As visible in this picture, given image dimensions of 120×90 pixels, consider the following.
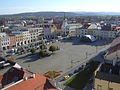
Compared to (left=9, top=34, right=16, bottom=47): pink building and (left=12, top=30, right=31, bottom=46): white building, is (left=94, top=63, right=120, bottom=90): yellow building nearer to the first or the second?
(left=9, top=34, right=16, bottom=47): pink building

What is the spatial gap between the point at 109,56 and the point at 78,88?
7.68 m

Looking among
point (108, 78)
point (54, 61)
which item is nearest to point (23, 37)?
point (54, 61)

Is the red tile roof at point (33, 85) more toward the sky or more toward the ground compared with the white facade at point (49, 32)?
more toward the sky

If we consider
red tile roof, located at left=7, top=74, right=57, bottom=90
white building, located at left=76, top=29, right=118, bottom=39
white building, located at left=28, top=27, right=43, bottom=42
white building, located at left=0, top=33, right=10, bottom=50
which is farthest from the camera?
white building, located at left=28, top=27, right=43, bottom=42

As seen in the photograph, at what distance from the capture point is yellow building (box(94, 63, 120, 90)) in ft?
74.4

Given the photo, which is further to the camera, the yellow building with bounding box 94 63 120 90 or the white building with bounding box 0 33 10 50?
the white building with bounding box 0 33 10 50

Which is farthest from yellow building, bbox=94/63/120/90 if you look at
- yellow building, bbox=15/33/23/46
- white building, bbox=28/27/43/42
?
white building, bbox=28/27/43/42

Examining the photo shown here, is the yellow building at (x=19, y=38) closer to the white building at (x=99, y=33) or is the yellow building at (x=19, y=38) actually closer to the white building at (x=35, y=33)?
the white building at (x=35, y=33)

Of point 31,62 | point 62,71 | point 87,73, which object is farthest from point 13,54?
point 87,73

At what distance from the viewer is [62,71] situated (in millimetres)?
34938

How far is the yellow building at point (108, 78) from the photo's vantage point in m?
22.7

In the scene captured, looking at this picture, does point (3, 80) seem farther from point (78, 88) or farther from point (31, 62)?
point (31, 62)

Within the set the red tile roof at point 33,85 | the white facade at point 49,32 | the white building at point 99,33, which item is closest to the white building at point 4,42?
the white facade at point 49,32

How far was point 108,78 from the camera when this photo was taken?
2327cm
